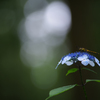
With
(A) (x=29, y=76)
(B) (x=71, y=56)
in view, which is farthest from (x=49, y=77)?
(B) (x=71, y=56)

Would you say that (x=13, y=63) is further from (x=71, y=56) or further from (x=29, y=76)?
(x=71, y=56)

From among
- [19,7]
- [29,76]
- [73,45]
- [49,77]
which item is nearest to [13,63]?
[29,76]

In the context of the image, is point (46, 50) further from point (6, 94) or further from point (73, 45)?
point (73, 45)

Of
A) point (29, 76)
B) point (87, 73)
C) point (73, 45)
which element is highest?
point (73, 45)

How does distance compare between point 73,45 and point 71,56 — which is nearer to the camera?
point 71,56

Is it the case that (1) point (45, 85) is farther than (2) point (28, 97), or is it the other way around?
(1) point (45, 85)

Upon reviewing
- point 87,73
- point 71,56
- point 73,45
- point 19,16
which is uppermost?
point 19,16

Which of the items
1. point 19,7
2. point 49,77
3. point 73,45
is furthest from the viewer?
point 49,77

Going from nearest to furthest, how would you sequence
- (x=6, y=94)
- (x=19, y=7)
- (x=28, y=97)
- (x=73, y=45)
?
(x=73, y=45) < (x=6, y=94) < (x=28, y=97) < (x=19, y=7)

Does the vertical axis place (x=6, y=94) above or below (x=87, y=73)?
below
